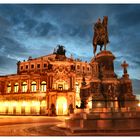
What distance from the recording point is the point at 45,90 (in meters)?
39.2

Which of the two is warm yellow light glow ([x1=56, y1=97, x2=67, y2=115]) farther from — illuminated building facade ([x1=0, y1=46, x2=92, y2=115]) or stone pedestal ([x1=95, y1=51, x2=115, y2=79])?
stone pedestal ([x1=95, y1=51, x2=115, y2=79])

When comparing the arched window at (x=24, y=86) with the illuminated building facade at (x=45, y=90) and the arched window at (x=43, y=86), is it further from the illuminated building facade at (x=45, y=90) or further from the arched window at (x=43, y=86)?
the arched window at (x=43, y=86)

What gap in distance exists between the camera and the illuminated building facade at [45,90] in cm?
3684

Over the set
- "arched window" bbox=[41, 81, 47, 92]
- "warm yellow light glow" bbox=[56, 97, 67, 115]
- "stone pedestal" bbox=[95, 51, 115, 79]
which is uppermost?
"arched window" bbox=[41, 81, 47, 92]

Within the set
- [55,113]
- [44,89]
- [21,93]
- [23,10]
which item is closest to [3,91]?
[21,93]

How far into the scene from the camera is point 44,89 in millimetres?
39375

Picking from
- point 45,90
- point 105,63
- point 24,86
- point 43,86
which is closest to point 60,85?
point 45,90

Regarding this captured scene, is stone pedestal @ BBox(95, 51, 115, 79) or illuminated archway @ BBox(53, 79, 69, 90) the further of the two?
illuminated archway @ BBox(53, 79, 69, 90)

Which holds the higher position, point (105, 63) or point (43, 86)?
point (43, 86)

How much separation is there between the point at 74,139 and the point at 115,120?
1.89 metres

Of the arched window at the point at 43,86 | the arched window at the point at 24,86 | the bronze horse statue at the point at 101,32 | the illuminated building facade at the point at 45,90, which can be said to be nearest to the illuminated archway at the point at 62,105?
the illuminated building facade at the point at 45,90

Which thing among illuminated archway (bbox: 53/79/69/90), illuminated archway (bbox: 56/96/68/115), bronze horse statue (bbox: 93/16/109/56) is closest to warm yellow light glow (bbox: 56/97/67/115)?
illuminated archway (bbox: 56/96/68/115)

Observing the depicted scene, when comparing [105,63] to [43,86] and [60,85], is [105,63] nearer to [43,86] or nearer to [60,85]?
[60,85]

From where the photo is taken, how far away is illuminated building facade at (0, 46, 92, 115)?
121ft
